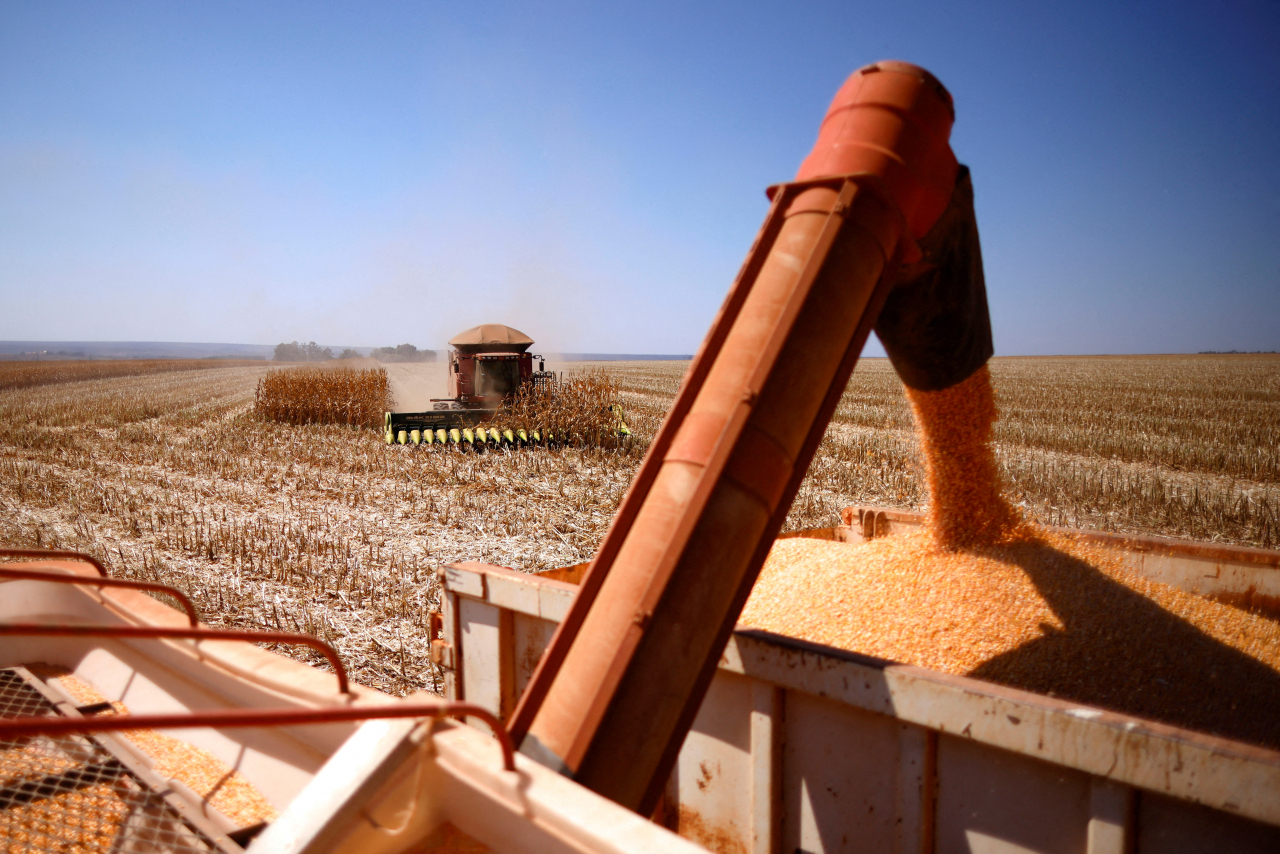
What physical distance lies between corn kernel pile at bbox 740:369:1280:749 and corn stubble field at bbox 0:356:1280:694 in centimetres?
48

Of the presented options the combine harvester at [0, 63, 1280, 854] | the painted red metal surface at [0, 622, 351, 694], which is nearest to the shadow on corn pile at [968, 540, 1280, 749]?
the combine harvester at [0, 63, 1280, 854]

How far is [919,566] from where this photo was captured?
295cm

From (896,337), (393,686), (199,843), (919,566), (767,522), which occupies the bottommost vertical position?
(393,686)

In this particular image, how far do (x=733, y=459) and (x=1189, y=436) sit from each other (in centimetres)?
1426

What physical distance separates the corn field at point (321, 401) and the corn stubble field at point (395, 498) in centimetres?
82

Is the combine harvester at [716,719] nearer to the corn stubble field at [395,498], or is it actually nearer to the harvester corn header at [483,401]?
the corn stubble field at [395,498]

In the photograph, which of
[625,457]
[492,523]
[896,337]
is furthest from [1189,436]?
[896,337]

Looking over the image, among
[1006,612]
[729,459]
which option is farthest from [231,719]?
[1006,612]

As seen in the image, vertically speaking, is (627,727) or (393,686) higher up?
(627,727)

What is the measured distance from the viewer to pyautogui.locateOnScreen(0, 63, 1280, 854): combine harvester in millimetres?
1236

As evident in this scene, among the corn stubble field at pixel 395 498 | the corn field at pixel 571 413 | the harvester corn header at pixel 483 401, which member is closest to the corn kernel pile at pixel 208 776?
the corn stubble field at pixel 395 498

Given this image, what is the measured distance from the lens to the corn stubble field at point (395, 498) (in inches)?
199

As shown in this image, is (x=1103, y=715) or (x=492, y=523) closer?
(x=1103, y=715)

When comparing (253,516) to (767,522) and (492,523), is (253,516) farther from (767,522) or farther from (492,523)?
(767,522)
